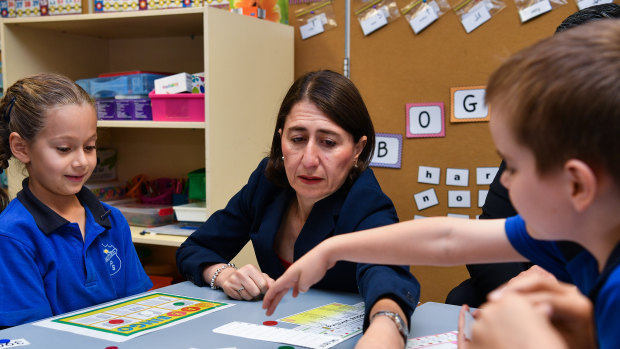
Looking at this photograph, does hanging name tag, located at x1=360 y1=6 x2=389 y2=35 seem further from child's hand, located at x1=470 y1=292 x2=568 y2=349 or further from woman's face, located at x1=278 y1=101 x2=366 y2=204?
child's hand, located at x1=470 y1=292 x2=568 y2=349

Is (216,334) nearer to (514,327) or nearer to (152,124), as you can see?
(514,327)

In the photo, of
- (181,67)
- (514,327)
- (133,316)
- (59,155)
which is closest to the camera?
(514,327)

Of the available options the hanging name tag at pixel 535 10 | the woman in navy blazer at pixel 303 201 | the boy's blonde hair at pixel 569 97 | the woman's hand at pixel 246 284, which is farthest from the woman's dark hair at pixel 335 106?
the hanging name tag at pixel 535 10

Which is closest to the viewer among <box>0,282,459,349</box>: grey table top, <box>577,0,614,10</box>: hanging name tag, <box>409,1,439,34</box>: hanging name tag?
<box>0,282,459,349</box>: grey table top

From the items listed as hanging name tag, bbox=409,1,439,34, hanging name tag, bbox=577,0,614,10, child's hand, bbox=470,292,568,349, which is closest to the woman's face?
child's hand, bbox=470,292,568,349

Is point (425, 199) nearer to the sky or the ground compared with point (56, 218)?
nearer to the ground

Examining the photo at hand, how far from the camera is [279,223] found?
158 centimetres

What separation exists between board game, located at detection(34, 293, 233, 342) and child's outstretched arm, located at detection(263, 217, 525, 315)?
39cm

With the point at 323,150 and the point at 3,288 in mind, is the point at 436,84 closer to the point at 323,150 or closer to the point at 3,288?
the point at 323,150

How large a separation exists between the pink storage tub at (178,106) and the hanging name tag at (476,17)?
1051 mm

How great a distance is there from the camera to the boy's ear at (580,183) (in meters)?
0.59

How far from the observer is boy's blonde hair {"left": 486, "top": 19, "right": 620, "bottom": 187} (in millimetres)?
583

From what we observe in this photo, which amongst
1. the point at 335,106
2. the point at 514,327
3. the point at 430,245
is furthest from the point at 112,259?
the point at 514,327

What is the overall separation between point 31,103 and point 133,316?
640 mm
